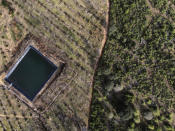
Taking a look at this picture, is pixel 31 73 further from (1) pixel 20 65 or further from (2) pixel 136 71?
(2) pixel 136 71

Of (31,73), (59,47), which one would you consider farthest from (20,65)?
(59,47)

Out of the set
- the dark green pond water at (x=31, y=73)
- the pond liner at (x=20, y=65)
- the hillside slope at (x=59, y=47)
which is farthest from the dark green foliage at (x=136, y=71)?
the dark green pond water at (x=31, y=73)

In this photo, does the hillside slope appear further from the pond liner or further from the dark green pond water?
the dark green pond water

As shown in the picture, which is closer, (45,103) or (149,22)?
(149,22)

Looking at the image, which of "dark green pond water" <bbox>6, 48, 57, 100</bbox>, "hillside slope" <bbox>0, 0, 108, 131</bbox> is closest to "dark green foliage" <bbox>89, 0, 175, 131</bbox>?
"hillside slope" <bbox>0, 0, 108, 131</bbox>

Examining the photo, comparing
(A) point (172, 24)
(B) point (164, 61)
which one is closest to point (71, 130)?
(B) point (164, 61)

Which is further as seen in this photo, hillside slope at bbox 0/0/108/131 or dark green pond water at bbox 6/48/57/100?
dark green pond water at bbox 6/48/57/100

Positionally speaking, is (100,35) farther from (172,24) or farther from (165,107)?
(165,107)

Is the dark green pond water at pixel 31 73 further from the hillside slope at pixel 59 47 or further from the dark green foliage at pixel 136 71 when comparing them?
the dark green foliage at pixel 136 71

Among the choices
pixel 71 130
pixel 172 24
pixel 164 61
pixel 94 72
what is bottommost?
pixel 71 130
